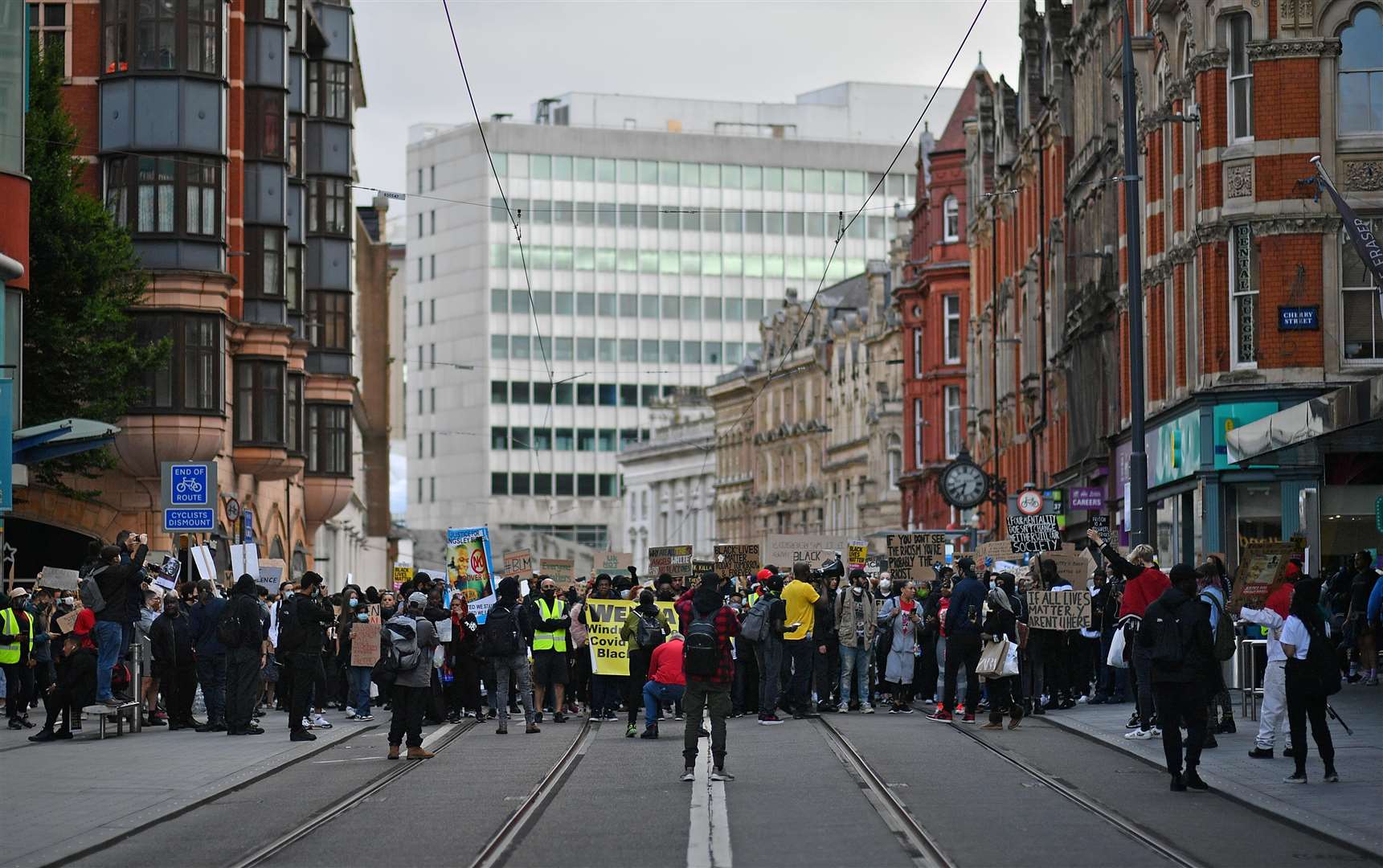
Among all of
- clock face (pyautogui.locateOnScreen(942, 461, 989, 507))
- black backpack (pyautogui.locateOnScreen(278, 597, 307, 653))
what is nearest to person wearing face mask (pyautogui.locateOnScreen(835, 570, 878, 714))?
black backpack (pyautogui.locateOnScreen(278, 597, 307, 653))

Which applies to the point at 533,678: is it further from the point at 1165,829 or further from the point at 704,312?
the point at 704,312

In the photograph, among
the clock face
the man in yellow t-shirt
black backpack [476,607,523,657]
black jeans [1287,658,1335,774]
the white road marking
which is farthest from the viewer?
the clock face

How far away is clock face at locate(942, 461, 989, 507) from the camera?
59.3 meters

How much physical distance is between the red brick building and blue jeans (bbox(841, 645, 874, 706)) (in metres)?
48.9

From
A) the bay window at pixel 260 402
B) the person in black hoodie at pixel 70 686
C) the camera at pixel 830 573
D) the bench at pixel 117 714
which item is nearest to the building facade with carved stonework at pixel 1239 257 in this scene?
the camera at pixel 830 573

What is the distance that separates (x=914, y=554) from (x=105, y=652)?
13.0 m

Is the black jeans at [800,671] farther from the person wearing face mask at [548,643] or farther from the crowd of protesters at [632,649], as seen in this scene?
the person wearing face mask at [548,643]

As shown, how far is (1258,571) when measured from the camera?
22719 mm

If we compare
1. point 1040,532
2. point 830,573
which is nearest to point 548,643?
point 830,573

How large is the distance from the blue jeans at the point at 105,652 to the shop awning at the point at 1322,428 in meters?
12.9

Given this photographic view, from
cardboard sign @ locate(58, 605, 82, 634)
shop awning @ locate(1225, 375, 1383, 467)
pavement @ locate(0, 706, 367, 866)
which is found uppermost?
shop awning @ locate(1225, 375, 1383, 467)

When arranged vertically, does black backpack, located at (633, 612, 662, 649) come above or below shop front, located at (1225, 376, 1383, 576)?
below

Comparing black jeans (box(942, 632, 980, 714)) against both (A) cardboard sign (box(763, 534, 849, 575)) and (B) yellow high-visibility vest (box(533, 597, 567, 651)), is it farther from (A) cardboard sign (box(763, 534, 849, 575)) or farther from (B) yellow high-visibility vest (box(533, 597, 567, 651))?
(A) cardboard sign (box(763, 534, 849, 575))

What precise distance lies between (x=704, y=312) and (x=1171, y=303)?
4027 inches
